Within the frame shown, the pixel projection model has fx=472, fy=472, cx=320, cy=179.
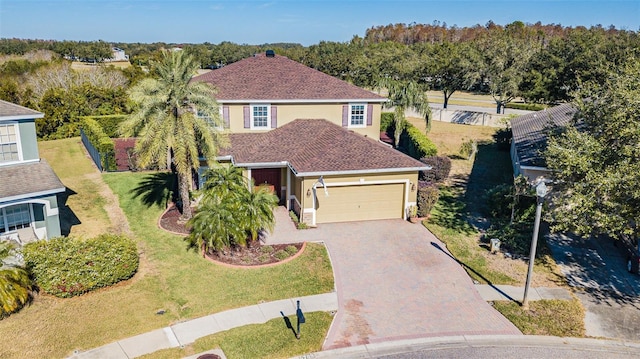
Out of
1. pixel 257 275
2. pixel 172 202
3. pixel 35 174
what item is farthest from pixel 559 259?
pixel 35 174

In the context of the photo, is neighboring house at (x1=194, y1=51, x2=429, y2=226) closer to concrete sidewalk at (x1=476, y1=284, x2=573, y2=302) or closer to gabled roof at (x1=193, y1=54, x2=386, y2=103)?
gabled roof at (x1=193, y1=54, x2=386, y2=103)

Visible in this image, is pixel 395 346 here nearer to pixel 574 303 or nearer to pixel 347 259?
pixel 347 259

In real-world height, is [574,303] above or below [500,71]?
below

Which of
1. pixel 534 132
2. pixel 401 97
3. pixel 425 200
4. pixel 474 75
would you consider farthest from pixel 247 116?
pixel 474 75

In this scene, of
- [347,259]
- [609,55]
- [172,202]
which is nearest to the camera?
[347,259]

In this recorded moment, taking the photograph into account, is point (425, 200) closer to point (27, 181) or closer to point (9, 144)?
point (27, 181)

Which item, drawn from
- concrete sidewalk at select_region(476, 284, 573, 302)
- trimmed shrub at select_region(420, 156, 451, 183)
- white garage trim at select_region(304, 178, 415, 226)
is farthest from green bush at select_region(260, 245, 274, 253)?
trimmed shrub at select_region(420, 156, 451, 183)
